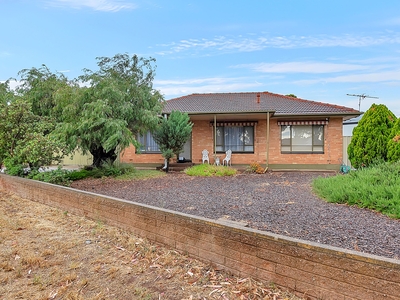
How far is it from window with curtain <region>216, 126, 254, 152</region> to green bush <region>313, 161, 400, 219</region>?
25.4ft

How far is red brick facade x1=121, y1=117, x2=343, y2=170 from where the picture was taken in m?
13.9

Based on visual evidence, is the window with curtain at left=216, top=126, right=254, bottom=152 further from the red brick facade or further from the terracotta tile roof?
the terracotta tile roof

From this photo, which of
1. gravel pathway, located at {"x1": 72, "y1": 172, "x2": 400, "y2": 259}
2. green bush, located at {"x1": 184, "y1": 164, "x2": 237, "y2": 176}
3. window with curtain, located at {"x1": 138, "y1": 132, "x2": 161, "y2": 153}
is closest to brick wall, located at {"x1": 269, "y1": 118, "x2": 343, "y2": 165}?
green bush, located at {"x1": 184, "y1": 164, "x2": 237, "y2": 176}

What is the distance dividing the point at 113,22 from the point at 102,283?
10452mm

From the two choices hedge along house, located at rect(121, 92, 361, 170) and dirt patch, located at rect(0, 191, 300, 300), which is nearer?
dirt patch, located at rect(0, 191, 300, 300)

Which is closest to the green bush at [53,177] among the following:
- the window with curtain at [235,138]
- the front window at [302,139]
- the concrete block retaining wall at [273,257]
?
the concrete block retaining wall at [273,257]

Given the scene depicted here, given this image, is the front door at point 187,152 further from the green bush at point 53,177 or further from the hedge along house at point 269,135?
the green bush at point 53,177

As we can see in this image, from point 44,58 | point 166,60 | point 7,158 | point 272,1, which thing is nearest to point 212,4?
point 272,1

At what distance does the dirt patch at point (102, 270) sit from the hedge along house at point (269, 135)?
927cm

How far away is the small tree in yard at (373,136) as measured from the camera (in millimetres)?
9716

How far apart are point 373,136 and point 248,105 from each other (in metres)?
6.73

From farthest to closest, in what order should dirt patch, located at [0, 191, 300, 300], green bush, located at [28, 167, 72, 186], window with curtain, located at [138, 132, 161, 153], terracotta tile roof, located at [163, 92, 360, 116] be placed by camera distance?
window with curtain, located at [138, 132, 161, 153] → terracotta tile roof, located at [163, 92, 360, 116] → green bush, located at [28, 167, 72, 186] → dirt patch, located at [0, 191, 300, 300]

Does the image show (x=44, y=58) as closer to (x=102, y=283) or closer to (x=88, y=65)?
(x=88, y=65)

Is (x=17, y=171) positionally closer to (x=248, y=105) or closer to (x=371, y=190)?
(x=371, y=190)
